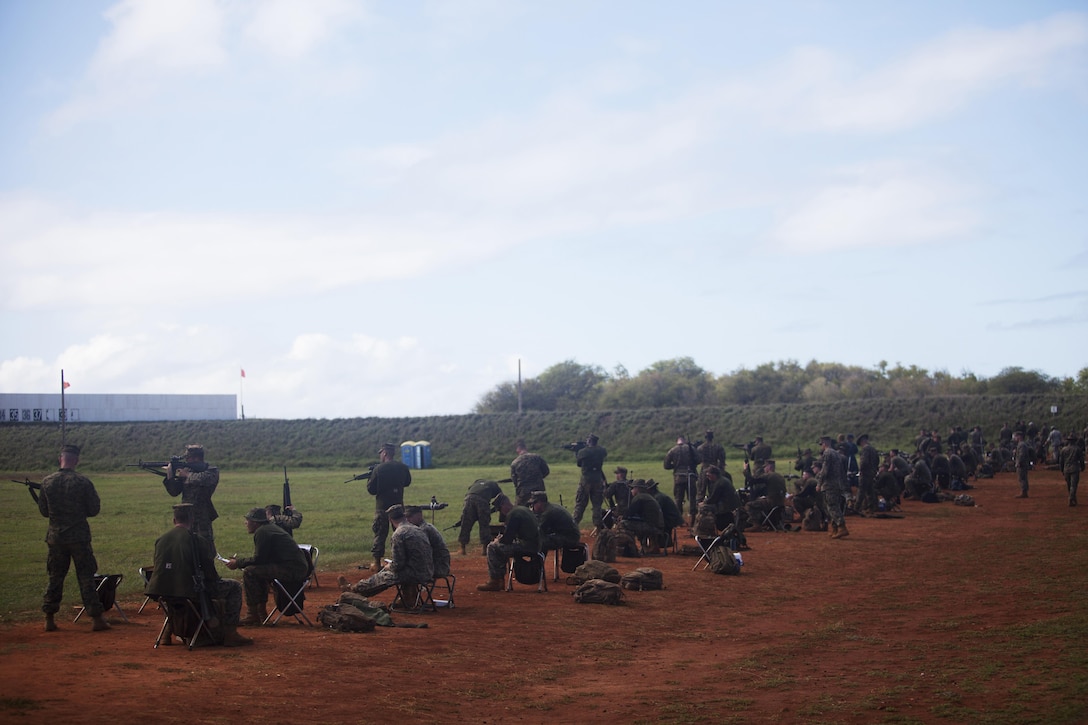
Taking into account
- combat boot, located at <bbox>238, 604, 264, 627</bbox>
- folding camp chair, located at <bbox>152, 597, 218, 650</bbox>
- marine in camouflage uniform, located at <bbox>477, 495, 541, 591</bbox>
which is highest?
marine in camouflage uniform, located at <bbox>477, 495, 541, 591</bbox>

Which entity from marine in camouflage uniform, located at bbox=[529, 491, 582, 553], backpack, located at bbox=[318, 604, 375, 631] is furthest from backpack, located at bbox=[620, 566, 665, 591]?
backpack, located at bbox=[318, 604, 375, 631]

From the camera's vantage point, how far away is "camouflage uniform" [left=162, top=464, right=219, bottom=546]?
15.5m

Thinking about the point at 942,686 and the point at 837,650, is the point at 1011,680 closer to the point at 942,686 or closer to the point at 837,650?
the point at 942,686

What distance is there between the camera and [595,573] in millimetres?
15906

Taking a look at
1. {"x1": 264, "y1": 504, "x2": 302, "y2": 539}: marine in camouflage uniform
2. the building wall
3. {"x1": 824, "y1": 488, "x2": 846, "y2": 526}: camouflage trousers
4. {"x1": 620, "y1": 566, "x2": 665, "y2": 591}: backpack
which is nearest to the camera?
{"x1": 264, "y1": 504, "x2": 302, "y2": 539}: marine in camouflage uniform

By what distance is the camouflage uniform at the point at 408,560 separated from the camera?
13.7 m

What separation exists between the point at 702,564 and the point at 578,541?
9.72 ft

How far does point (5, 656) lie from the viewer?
10.7 m

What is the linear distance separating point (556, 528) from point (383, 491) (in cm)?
304

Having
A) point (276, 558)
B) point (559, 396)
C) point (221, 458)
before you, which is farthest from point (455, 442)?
point (276, 558)

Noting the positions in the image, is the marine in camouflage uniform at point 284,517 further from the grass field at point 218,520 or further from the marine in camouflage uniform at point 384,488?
the grass field at point 218,520

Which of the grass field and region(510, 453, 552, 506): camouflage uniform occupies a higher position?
region(510, 453, 552, 506): camouflage uniform

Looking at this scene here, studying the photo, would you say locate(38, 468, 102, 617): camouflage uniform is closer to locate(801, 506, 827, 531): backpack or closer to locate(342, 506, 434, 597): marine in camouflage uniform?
locate(342, 506, 434, 597): marine in camouflage uniform

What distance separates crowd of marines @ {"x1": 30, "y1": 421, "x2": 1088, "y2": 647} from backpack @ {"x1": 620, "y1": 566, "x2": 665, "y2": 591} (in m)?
1.25
